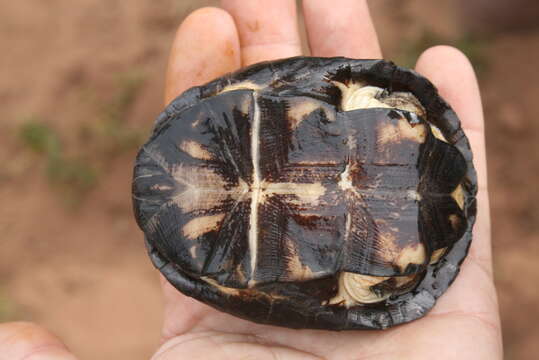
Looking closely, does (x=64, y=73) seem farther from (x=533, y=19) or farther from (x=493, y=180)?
(x=533, y=19)

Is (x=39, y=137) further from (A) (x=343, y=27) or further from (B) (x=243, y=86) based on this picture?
(A) (x=343, y=27)

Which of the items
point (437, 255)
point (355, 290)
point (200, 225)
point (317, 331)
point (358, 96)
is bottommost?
point (317, 331)

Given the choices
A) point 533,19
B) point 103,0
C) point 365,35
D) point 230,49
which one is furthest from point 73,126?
point 533,19

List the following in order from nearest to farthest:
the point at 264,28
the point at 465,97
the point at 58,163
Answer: the point at 465,97 < the point at 264,28 < the point at 58,163

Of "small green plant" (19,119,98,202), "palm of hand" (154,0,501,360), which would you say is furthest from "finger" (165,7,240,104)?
"small green plant" (19,119,98,202)

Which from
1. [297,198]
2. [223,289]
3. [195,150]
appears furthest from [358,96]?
[223,289]

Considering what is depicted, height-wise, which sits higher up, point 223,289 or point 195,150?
point 195,150

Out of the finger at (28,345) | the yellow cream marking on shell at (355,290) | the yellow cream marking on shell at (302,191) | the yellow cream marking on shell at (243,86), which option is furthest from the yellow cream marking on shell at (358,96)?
the finger at (28,345)
